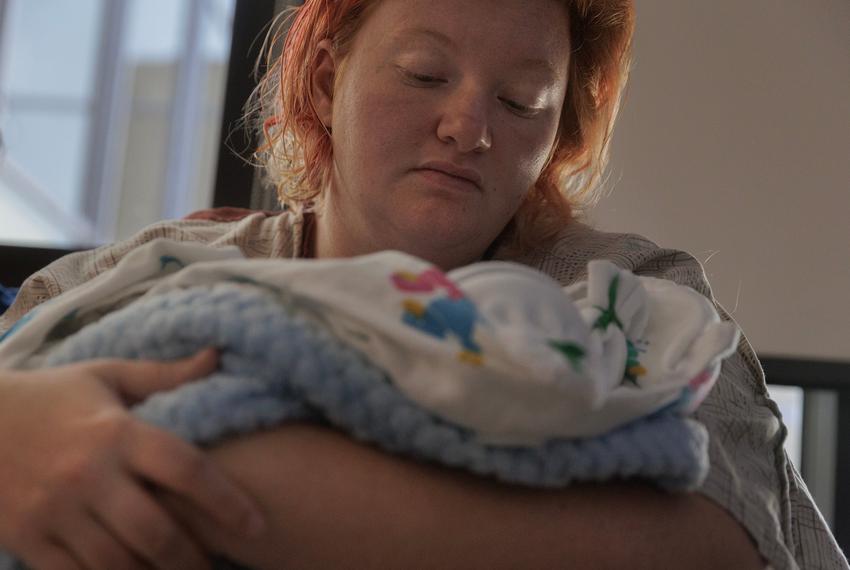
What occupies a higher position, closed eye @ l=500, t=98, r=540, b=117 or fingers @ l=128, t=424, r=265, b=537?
closed eye @ l=500, t=98, r=540, b=117

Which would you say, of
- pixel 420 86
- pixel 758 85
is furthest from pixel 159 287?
pixel 758 85

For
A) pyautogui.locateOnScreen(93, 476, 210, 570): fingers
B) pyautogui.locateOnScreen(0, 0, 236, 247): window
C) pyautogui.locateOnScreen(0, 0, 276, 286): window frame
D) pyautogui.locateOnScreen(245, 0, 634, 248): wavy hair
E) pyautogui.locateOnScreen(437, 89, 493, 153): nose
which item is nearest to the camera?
pyautogui.locateOnScreen(93, 476, 210, 570): fingers

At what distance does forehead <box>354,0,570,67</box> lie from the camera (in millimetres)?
1016

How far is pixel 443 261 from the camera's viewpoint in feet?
3.62

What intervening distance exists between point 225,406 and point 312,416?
0.21 feet

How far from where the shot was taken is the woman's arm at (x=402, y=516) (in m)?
0.55

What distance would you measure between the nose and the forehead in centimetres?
6

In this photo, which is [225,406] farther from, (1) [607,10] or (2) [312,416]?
(1) [607,10]

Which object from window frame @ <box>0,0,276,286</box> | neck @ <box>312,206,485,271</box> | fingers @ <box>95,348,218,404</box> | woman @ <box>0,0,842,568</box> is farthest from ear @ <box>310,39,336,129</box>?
fingers @ <box>95,348,218,404</box>

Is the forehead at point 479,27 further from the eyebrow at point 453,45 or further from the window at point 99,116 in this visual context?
the window at point 99,116

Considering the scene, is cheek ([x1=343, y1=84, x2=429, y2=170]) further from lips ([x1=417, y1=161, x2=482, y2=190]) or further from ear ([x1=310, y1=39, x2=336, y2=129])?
ear ([x1=310, y1=39, x2=336, y2=129])

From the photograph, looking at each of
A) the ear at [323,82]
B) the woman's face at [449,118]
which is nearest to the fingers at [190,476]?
the woman's face at [449,118]

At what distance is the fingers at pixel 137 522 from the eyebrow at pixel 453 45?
664mm

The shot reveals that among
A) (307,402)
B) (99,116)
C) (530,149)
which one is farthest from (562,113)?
(99,116)
